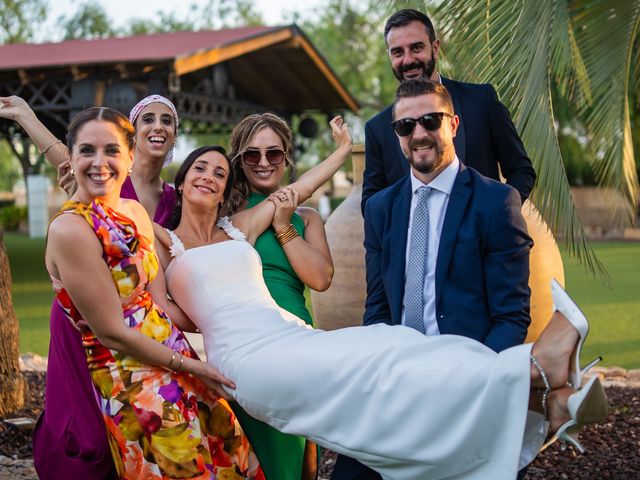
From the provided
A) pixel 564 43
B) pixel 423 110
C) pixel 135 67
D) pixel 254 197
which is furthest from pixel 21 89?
pixel 423 110

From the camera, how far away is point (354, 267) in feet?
18.2

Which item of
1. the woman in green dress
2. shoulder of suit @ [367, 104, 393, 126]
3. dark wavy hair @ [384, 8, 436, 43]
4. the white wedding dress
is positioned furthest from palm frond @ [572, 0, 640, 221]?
the white wedding dress

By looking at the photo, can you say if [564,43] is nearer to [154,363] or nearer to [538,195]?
[538,195]

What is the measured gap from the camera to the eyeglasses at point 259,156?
404cm

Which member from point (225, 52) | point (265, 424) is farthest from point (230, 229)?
point (225, 52)

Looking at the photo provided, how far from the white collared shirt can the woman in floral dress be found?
84 centimetres

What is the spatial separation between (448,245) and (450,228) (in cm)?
7

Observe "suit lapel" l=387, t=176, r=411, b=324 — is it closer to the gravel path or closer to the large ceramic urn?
the gravel path

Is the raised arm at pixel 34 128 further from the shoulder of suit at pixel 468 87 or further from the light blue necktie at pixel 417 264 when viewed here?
the shoulder of suit at pixel 468 87

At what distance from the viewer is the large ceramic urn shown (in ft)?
16.7

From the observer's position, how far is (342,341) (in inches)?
116

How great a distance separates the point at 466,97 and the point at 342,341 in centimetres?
164

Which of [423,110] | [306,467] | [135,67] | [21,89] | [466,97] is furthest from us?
[21,89]

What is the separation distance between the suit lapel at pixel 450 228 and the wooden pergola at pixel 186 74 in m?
10.7
